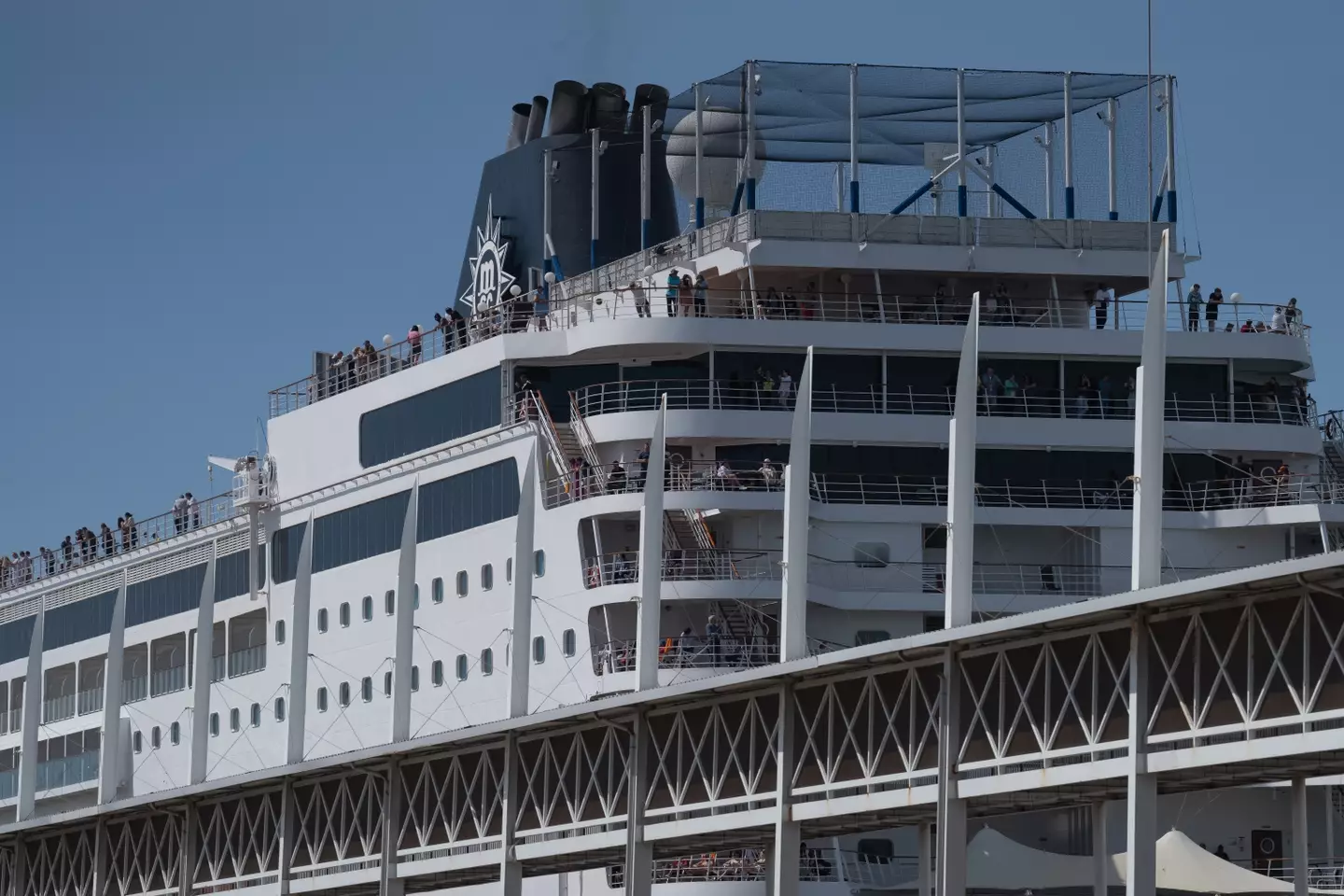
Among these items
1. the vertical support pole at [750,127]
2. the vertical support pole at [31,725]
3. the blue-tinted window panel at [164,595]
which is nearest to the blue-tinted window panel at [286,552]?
the blue-tinted window panel at [164,595]

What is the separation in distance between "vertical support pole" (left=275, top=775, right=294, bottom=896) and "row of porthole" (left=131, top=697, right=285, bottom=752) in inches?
316

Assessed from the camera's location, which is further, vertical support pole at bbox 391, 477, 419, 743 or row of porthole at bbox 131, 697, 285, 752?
row of porthole at bbox 131, 697, 285, 752

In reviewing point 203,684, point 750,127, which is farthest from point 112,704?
point 750,127

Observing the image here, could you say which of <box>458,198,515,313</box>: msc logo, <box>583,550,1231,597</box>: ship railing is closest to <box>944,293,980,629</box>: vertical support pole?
<box>583,550,1231,597</box>: ship railing

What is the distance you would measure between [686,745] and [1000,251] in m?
16.0

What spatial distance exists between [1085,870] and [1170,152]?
18.1m

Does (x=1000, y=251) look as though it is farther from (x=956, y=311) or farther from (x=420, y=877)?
(x=420, y=877)

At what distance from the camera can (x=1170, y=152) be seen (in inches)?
2219

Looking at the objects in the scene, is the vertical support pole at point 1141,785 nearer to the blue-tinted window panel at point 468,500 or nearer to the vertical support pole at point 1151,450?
the vertical support pole at point 1151,450

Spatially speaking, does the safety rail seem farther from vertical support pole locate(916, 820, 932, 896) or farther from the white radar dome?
vertical support pole locate(916, 820, 932, 896)

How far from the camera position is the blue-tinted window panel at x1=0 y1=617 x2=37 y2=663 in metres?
72.8

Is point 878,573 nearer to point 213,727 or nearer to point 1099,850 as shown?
point 1099,850

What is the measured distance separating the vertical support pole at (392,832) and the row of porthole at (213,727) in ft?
38.2

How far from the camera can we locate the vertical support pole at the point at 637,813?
41.2 metres
